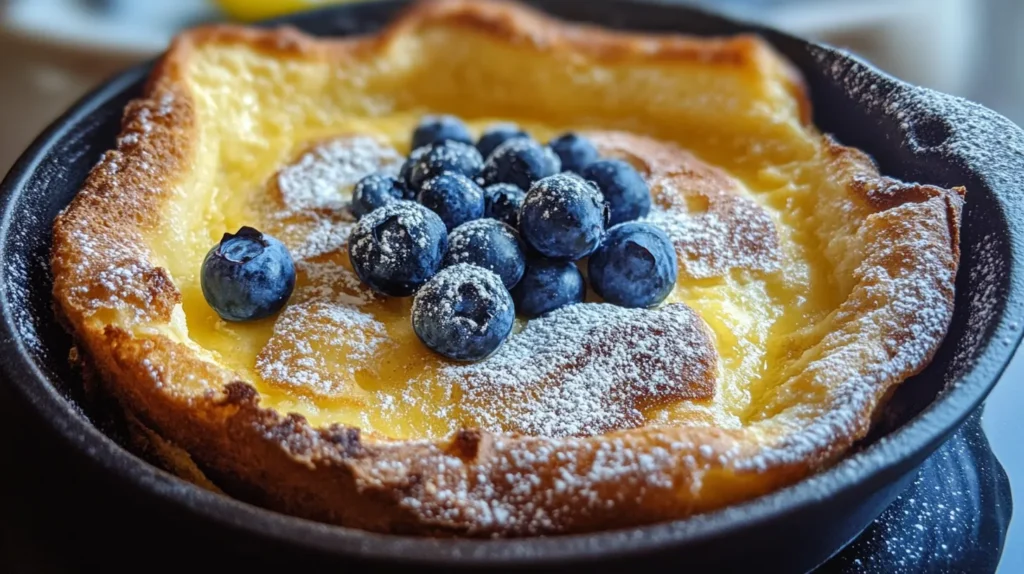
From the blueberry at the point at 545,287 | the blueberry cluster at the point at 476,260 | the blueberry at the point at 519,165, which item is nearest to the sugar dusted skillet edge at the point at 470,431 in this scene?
the blueberry cluster at the point at 476,260

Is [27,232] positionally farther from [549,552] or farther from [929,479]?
[929,479]

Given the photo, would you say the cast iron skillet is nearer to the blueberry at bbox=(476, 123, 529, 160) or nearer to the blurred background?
the blueberry at bbox=(476, 123, 529, 160)

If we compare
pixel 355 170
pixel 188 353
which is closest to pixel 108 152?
pixel 355 170

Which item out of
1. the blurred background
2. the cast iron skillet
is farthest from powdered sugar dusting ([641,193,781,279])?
the blurred background

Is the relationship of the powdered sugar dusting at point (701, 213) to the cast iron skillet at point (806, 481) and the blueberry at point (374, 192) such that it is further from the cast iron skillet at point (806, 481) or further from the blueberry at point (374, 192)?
the blueberry at point (374, 192)

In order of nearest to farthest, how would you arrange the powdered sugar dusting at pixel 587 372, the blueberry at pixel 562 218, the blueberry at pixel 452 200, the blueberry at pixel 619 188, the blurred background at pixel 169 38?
the powdered sugar dusting at pixel 587 372 → the blueberry at pixel 562 218 → the blueberry at pixel 452 200 → the blueberry at pixel 619 188 → the blurred background at pixel 169 38

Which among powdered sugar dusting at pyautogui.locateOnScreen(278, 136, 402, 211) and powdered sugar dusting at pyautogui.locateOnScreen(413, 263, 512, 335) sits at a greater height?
powdered sugar dusting at pyautogui.locateOnScreen(413, 263, 512, 335)
